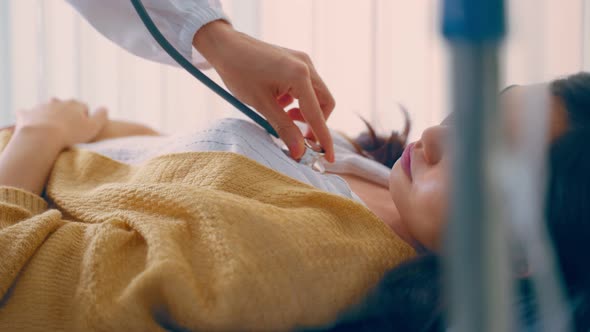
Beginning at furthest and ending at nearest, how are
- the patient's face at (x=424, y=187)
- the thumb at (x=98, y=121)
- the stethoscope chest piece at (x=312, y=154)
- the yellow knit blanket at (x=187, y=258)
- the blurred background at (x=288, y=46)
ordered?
the blurred background at (x=288, y=46) < the thumb at (x=98, y=121) < the stethoscope chest piece at (x=312, y=154) < the patient's face at (x=424, y=187) < the yellow knit blanket at (x=187, y=258)

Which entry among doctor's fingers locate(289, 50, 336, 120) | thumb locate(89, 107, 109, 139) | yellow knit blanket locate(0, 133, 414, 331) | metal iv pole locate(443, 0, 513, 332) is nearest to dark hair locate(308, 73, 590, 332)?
yellow knit blanket locate(0, 133, 414, 331)

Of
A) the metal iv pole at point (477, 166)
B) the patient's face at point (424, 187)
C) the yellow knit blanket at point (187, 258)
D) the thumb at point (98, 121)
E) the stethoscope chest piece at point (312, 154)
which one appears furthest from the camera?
the thumb at point (98, 121)

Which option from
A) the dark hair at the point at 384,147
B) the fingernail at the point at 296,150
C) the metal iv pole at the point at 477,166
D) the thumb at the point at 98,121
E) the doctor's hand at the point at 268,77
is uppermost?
the metal iv pole at the point at 477,166

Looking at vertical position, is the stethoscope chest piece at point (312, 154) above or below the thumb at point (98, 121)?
above

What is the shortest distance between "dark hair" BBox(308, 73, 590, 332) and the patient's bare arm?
0.47 metres

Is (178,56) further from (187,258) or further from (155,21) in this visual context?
(187,258)

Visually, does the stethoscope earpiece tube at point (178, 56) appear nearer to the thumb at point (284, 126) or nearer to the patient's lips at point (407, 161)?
the thumb at point (284, 126)

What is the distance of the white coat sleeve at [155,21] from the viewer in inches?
32.4

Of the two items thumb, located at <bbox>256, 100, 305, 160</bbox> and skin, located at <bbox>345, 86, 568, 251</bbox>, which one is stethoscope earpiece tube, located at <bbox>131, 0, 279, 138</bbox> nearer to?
thumb, located at <bbox>256, 100, 305, 160</bbox>

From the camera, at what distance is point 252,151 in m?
0.82

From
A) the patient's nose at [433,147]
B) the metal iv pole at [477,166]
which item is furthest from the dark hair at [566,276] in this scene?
the metal iv pole at [477,166]

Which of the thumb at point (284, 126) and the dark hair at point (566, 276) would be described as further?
the thumb at point (284, 126)

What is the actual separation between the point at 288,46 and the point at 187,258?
1.26 metres

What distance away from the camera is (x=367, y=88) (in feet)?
5.74
